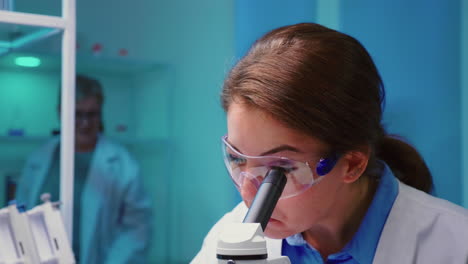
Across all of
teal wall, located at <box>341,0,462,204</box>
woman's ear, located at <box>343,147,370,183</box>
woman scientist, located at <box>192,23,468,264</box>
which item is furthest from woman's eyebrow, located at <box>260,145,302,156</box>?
teal wall, located at <box>341,0,462,204</box>

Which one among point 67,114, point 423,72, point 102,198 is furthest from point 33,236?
point 102,198

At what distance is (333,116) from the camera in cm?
87

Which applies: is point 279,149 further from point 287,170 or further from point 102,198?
point 102,198

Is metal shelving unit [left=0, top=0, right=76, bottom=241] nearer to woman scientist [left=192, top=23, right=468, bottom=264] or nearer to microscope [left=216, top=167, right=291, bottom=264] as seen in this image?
woman scientist [left=192, top=23, right=468, bottom=264]

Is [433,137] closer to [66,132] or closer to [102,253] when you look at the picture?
[66,132]

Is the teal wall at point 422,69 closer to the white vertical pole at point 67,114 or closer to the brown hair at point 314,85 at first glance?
the brown hair at point 314,85

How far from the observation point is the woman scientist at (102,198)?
2490 millimetres

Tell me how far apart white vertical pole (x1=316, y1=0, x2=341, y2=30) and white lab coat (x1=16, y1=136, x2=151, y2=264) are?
1385 mm

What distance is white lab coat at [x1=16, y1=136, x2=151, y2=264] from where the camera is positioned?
8.17 ft

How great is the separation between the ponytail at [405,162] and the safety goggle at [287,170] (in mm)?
264

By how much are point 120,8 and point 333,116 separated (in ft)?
10.1

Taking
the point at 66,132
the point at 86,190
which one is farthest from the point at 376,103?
the point at 86,190

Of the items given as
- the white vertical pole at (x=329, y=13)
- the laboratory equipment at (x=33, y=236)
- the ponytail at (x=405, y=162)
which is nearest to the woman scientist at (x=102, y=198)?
the laboratory equipment at (x=33, y=236)

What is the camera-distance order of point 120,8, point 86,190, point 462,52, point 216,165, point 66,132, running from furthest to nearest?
point 120,8
point 216,165
point 86,190
point 66,132
point 462,52
